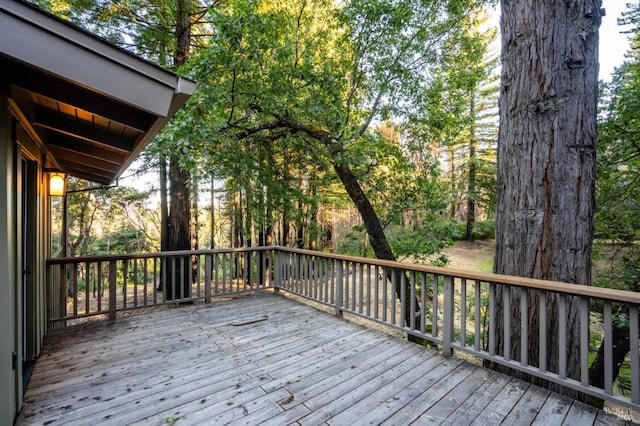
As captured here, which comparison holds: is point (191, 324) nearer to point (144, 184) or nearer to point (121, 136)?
point (121, 136)

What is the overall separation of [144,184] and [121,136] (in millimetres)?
8312

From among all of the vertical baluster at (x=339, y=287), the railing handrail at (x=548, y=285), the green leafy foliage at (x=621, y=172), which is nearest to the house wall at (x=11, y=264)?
the vertical baluster at (x=339, y=287)

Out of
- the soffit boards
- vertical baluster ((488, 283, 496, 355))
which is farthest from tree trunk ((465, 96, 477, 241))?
the soffit boards

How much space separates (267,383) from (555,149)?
10.3 ft

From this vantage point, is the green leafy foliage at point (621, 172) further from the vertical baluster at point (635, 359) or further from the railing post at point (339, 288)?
the railing post at point (339, 288)

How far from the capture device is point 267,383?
2.50 meters

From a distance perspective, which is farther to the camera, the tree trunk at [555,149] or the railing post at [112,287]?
the railing post at [112,287]

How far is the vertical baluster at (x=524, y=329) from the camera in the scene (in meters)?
2.44

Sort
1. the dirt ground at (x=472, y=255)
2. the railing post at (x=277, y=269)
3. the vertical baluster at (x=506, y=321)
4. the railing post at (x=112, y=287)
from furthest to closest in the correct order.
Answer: the dirt ground at (x=472, y=255)
the railing post at (x=277, y=269)
the railing post at (x=112, y=287)
the vertical baluster at (x=506, y=321)

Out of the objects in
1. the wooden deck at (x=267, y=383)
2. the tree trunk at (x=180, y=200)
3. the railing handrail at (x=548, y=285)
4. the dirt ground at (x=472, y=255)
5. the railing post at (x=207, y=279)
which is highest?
the tree trunk at (x=180, y=200)

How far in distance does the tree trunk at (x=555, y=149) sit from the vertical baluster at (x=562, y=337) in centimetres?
17

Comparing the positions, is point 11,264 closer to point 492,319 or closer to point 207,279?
point 207,279

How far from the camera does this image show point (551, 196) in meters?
2.46

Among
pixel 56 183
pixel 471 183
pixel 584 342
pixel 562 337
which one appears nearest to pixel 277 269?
pixel 56 183
